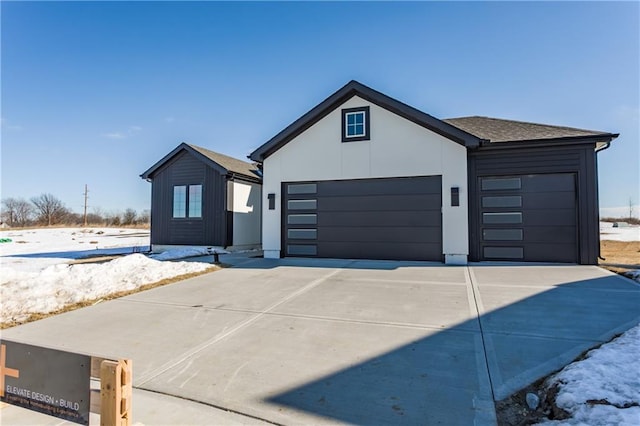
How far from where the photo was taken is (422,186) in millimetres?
9938

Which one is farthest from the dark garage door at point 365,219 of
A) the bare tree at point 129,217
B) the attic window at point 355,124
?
the bare tree at point 129,217

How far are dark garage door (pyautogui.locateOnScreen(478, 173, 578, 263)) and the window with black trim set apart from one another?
36.3 feet

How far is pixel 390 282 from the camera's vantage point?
7.07 m

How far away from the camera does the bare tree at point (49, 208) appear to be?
4725 centimetres

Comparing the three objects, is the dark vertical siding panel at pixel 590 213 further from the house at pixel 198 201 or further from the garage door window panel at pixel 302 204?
the house at pixel 198 201

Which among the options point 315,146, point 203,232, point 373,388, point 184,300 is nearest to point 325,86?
point 315,146

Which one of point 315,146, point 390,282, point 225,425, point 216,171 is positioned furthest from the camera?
point 216,171

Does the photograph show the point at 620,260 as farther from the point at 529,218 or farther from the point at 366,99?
the point at 366,99

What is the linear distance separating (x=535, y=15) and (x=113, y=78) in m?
14.2

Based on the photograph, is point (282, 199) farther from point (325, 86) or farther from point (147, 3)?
point (147, 3)

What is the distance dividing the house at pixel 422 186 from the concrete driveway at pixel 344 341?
2.39m

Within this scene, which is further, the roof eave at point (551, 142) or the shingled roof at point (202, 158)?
the shingled roof at point (202, 158)

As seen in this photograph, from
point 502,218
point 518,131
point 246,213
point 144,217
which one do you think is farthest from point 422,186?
point 144,217

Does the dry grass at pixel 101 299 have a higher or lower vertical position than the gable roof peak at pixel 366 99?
lower
